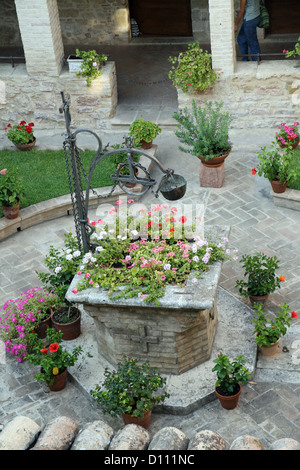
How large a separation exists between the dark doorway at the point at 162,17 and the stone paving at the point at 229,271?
4086 millimetres

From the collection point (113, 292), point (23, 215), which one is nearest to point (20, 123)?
point (23, 215)

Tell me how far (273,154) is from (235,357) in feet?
12.9

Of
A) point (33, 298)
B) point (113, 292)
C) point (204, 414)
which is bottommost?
point (204, 414)

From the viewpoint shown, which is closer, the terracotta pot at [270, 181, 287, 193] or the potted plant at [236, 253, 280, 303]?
the potted plant at [236, 253, 280, 303]

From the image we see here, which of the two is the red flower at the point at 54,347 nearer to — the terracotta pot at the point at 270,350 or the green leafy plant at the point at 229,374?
the green leafy plant at the point at 229,374

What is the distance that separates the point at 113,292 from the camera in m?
7.14

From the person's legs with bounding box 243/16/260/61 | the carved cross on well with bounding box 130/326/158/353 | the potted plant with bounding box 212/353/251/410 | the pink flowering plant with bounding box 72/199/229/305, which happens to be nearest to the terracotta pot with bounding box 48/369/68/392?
the carved cross on well with bounding box 130/326/158/353

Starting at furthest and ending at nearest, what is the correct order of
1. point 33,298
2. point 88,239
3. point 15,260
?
point 15,260, point 33,298, point 88,239

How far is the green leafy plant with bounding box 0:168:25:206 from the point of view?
33.5 feet

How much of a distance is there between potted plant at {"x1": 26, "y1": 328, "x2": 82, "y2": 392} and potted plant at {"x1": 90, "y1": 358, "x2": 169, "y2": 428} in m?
0.58

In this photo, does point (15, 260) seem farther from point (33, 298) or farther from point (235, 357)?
point (235, 357)

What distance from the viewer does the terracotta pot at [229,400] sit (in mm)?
7352

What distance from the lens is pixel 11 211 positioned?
34.3 ft

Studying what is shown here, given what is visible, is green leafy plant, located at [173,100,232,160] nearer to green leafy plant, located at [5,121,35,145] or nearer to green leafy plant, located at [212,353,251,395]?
green leafy plant, located at [5,121,35,145]
